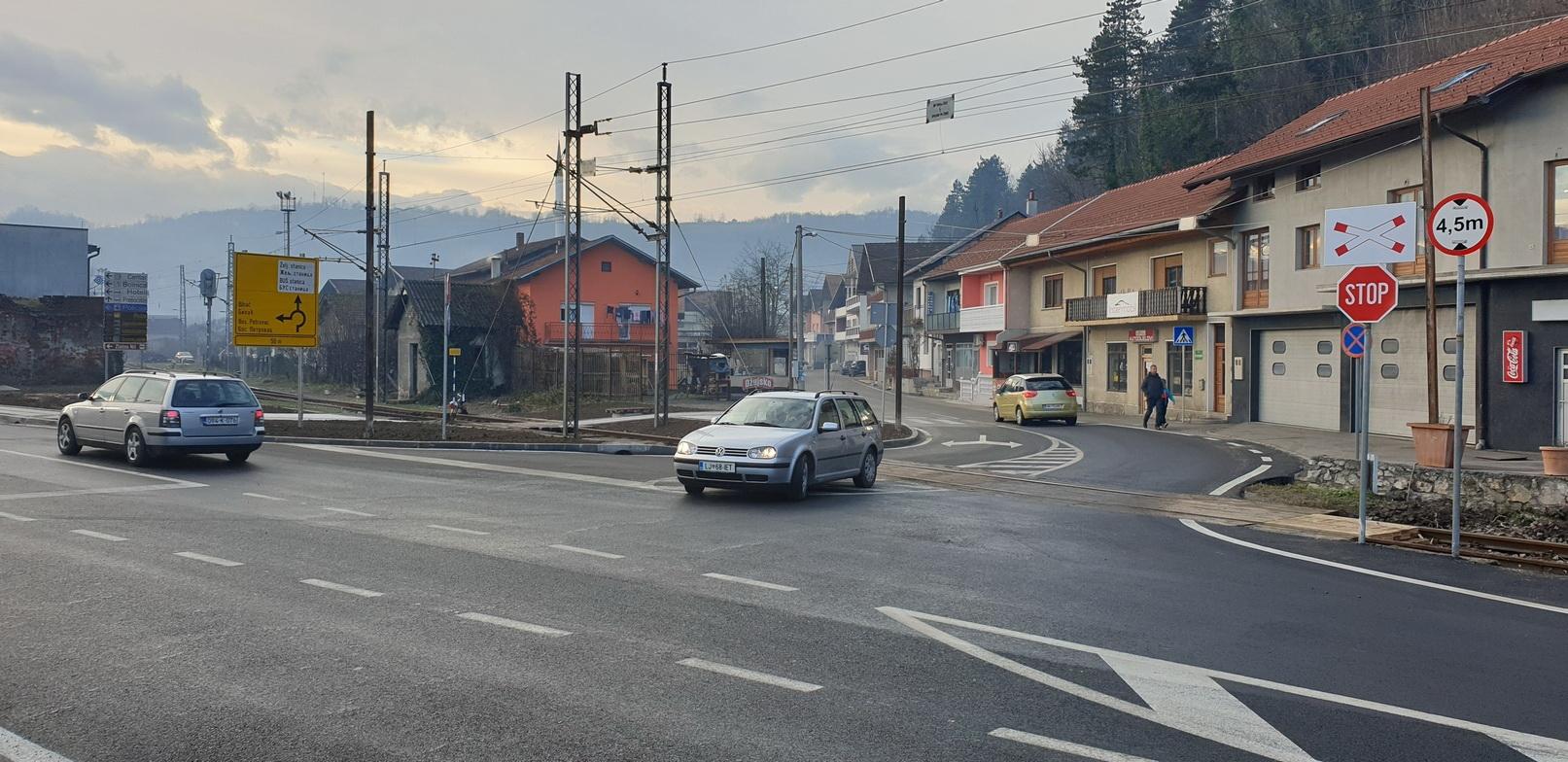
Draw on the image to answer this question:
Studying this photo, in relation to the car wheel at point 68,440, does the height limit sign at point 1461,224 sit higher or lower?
higher

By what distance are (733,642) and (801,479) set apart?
784cm

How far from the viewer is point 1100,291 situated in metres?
→ 43.6

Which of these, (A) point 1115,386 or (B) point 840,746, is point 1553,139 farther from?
(B) point 840,746

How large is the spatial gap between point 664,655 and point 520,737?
1547 millimetres

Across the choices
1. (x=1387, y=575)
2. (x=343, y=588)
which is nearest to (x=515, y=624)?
(x=343, y=588)

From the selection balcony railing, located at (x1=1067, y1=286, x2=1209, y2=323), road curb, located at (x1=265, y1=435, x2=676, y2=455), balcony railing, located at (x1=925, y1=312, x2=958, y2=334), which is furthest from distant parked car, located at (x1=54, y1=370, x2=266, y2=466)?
balcony railing, located at (x1=925, y1=312, x2=958, y2=334)

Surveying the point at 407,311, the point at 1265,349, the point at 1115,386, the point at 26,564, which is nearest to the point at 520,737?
the point at 26,564

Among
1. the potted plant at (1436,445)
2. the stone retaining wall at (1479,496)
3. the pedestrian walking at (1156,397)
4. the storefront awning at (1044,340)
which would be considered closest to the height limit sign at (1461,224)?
the stone retaining wall at (1479,496)

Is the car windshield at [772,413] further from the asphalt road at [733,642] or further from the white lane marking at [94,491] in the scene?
the white lane marking at [94,491]

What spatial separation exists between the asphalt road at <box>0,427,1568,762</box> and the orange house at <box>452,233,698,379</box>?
4335 cm

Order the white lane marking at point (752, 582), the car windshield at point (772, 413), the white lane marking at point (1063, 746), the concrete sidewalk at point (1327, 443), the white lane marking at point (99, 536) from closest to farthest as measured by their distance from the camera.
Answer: the white lane marking at point (1063, 746) → the white lane marking at point (752, 582) → the white lane marking at point (99, 536) → the car windshield at point (772, 413) → the concrete sidewalk at point (1327, 443)

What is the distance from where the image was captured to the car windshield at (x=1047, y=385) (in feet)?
112

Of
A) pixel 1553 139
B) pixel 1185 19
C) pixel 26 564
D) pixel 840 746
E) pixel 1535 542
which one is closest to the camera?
pixel 840 746

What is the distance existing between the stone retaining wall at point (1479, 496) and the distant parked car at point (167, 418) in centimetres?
1728
